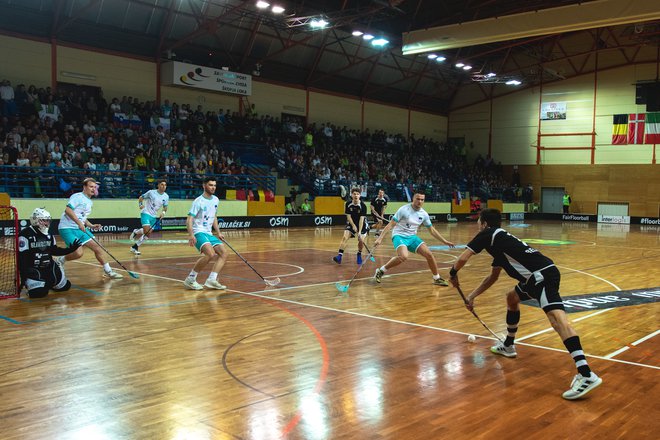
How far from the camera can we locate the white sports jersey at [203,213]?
10711mm

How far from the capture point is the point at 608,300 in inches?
412

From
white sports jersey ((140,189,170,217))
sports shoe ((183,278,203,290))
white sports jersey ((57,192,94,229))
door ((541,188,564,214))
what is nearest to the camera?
sports shoe ((183,278,203,290))

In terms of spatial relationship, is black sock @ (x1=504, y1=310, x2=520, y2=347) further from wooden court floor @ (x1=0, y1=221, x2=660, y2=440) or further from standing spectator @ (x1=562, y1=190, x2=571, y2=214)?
standing spectator @ (x1=562, y1=190, x2=571, y2=214)

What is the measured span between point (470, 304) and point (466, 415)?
2.36 meters

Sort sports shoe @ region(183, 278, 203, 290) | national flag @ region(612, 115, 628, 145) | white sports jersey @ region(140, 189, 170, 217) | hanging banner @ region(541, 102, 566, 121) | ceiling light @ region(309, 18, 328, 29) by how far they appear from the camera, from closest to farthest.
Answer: sports shoe @ region(183, 278, 203, 290) → white sports jersey @ region(140, 189, 170, 217) → ceiling light @ region(309, 18, 328, 29) → national flag @ region(612, 115, 628, 145) → hanging banner @ region(541, 102, 566, 121)

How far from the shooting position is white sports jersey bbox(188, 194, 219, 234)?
10.7 m

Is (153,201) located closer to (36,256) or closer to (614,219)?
(36,256)

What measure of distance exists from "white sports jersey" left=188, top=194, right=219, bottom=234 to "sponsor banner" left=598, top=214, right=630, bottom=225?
139ft

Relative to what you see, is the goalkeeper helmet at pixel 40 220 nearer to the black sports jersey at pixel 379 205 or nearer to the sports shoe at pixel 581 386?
the sports shoe at pixel 581 386

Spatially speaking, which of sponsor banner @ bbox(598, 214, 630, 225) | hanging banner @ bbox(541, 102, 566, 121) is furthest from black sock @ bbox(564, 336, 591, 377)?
hanging banner @ bbox(541, 102, 566, 121)

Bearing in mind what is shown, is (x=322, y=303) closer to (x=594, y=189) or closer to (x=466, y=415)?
(x=466, y=415)

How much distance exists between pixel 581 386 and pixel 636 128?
44.7 m

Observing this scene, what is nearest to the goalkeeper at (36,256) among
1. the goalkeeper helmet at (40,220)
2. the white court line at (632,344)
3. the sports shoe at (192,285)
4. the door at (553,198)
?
the goalkeeper helmet at (40,220)

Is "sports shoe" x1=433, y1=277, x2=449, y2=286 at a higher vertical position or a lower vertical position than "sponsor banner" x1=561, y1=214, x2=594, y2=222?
lower
